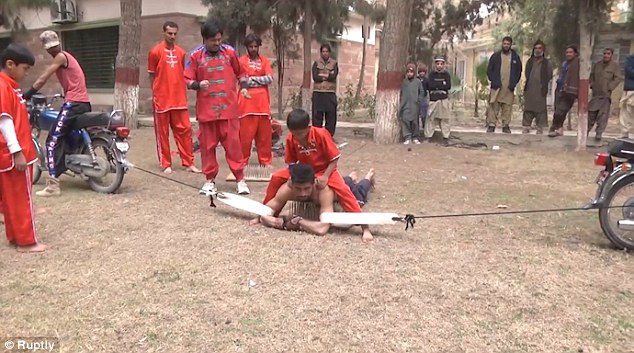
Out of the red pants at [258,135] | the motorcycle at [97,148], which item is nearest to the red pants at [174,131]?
the red pants at [258,135]

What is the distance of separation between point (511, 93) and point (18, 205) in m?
8.31

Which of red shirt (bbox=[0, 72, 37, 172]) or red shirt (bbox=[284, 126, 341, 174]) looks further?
red shirt (bbox=[284, 126, 341, 174])

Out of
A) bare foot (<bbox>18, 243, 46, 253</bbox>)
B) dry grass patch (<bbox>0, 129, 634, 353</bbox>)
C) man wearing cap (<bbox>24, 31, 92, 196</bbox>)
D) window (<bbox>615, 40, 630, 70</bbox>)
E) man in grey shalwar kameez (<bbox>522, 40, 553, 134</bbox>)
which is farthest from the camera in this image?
window (<bbox>615, 40, 630, 70</bbox>)

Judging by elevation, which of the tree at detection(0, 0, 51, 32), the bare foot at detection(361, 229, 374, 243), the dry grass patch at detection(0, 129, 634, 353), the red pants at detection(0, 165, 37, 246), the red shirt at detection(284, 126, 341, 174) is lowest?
the dry grass patch at detection(0, 129, 634, 353)

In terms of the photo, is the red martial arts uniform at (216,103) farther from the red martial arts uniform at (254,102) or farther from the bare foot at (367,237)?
the bare foot at (367,237)

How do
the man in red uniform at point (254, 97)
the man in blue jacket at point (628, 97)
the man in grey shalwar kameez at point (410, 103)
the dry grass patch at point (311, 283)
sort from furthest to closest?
the man in grey shalwar kameez at point (410, 103) < the man in blue jacket at point (628, 97) < the man in red uniform at point (254, 97) < the dry grass patch at point (311, 283)

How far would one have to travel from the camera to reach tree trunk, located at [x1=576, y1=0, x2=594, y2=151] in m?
8.38

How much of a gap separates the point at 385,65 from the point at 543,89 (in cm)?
283

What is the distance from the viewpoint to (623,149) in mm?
4098

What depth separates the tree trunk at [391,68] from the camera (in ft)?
30.2

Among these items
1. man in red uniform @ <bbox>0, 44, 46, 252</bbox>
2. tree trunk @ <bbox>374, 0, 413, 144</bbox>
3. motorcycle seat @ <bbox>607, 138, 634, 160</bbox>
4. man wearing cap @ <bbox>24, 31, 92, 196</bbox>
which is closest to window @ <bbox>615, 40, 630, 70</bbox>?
tree trunk @ <bbox>374, 0, 413, 144</bbox>

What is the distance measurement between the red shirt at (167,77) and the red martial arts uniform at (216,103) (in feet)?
4.13

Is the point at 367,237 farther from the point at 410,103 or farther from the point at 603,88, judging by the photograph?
the point at 603,88

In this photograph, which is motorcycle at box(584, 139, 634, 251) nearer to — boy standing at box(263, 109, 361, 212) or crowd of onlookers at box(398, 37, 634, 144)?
boy standing at box(263, 109, 361, 212)
